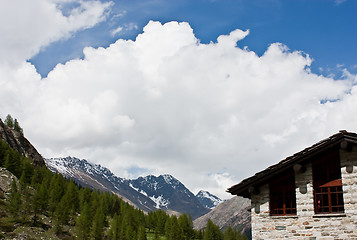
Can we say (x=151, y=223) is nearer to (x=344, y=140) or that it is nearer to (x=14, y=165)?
(x=14, y=165)

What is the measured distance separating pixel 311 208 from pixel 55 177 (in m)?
137

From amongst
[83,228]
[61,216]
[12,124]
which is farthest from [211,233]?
[12,124]

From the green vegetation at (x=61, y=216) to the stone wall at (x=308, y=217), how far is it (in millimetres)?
67706

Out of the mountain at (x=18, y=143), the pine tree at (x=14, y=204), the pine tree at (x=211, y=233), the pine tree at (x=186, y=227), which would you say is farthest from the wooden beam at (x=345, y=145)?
the mountain at (x=18, y=143)

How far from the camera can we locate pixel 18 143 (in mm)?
163875

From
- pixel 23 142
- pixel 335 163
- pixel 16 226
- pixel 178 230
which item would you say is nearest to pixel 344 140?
pixel 335 163

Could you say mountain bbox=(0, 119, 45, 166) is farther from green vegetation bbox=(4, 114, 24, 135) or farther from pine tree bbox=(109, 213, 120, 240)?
pine tree bbox=(109, 213, 120, 240)

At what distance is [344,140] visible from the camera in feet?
60.8

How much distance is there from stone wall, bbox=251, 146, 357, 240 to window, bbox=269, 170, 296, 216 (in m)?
0.36

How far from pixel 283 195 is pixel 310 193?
154cm

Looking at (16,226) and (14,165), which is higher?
(14,165)

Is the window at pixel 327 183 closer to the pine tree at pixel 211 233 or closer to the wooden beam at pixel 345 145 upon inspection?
the wooden beam at pixel 345 145

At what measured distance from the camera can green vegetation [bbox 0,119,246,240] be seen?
8844 centimetres

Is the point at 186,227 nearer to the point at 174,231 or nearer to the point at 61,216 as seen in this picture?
the point at 174,231
